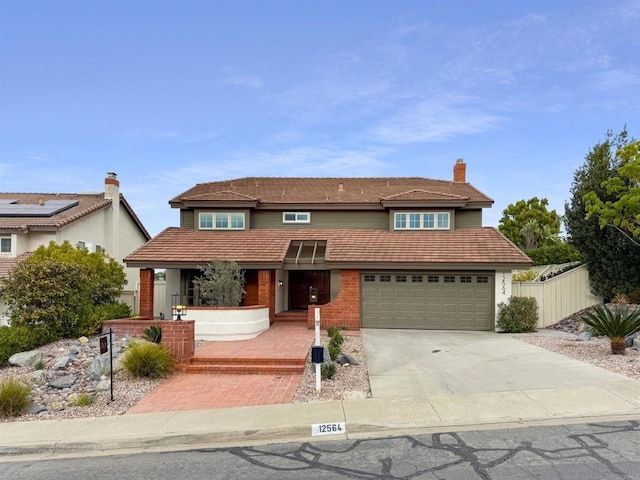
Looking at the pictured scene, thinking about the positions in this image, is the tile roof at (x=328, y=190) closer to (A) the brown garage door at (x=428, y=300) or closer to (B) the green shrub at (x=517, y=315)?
(A) the brown garage door at (x=428, y=300)

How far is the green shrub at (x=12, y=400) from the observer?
7.34 m

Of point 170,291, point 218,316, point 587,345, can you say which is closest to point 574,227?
point 587,345

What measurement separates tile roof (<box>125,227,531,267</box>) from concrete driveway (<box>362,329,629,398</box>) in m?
3.44

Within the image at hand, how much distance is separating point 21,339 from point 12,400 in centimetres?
557

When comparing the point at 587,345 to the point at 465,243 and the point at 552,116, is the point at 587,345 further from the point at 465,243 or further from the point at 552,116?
the point at 552,116

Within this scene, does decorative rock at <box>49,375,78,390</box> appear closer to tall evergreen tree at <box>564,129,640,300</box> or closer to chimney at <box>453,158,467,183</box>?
tall evergreen tree at <box>564,129,640,300</box>

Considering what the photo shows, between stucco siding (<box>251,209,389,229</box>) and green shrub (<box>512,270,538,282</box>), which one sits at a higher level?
stucco siding (<box>251,209,389,229</box>)

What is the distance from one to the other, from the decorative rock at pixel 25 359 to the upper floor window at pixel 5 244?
9.45 meters

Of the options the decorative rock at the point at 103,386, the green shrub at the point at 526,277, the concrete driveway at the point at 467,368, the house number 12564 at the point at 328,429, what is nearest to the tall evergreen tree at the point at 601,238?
the green shrub at the point at 526,277

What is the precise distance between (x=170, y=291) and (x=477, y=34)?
1557 cm

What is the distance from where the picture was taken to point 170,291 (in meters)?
18.8

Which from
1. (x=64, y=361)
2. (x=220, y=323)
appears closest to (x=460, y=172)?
(x=220, y=323)

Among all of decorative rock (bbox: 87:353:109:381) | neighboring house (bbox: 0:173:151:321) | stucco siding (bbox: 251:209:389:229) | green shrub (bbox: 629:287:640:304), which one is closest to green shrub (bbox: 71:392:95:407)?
decorative rock (bbox: 87:353:109:381)

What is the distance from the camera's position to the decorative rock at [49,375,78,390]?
9219 mm
